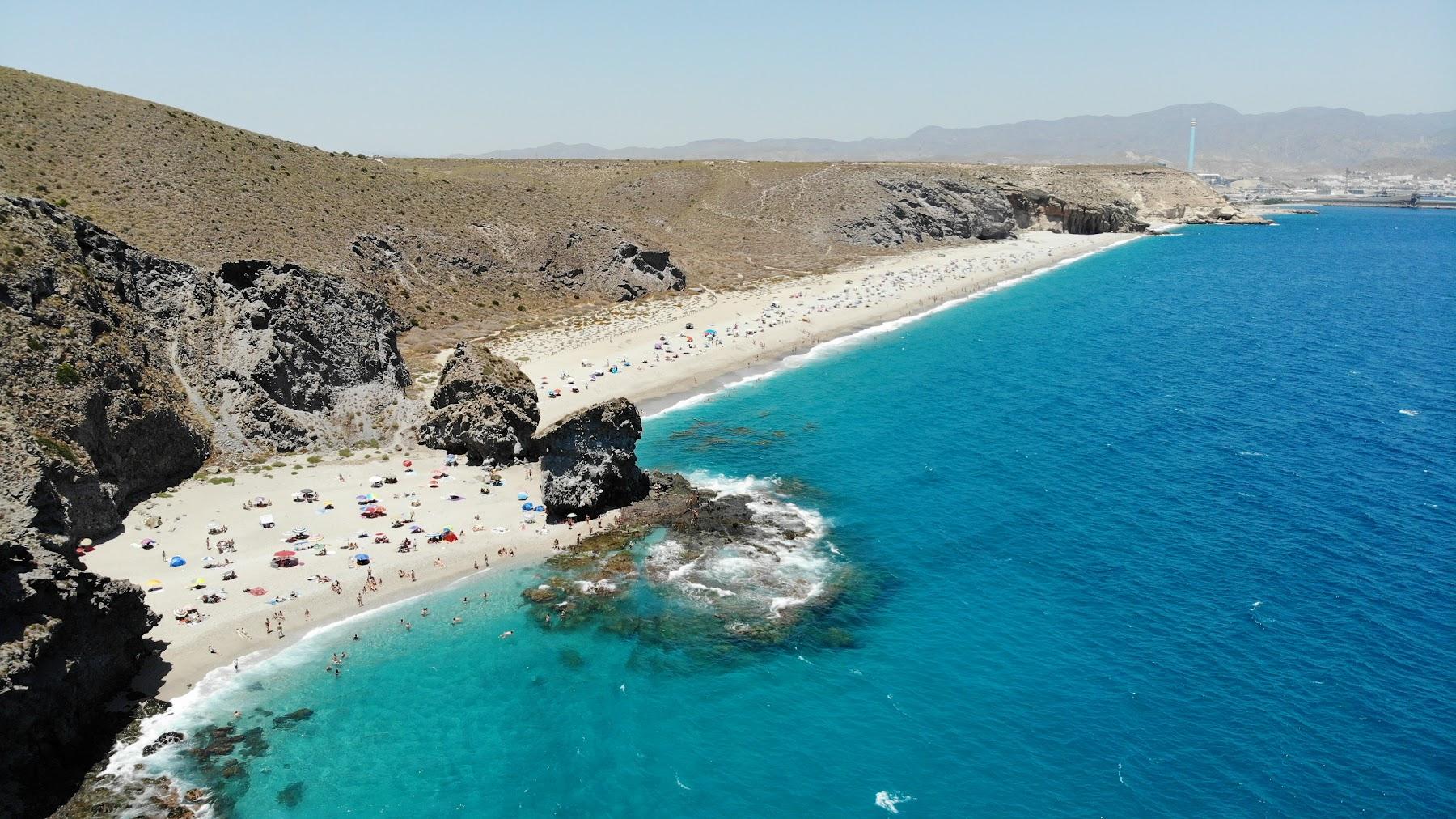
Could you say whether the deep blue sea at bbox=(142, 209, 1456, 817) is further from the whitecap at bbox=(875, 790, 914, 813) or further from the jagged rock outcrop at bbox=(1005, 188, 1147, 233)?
the jagged rock outcrop at bbox=(1005, 188, 1147, 233)

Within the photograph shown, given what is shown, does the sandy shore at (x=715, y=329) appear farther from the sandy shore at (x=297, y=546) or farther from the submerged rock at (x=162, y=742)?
the submerged rock at (x=162, y=742)

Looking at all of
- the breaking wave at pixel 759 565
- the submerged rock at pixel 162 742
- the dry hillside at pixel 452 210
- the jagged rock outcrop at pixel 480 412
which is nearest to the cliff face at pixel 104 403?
the submerged rock at pixel 162 742

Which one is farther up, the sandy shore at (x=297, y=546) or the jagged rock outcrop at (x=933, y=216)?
the jagged rock outcrop at (x=933, y=216)

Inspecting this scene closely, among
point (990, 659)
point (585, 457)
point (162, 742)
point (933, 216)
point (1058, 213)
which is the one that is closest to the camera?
point (162, 742)

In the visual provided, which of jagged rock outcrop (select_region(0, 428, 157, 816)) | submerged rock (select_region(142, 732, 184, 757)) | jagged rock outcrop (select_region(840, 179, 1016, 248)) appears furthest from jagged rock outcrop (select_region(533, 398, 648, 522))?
jagged rock outcrop (select_region(840, 179, 1016, 248))

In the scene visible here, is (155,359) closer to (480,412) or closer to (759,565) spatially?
(480,412)

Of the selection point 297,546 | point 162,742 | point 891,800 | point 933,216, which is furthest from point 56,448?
point 933,216
